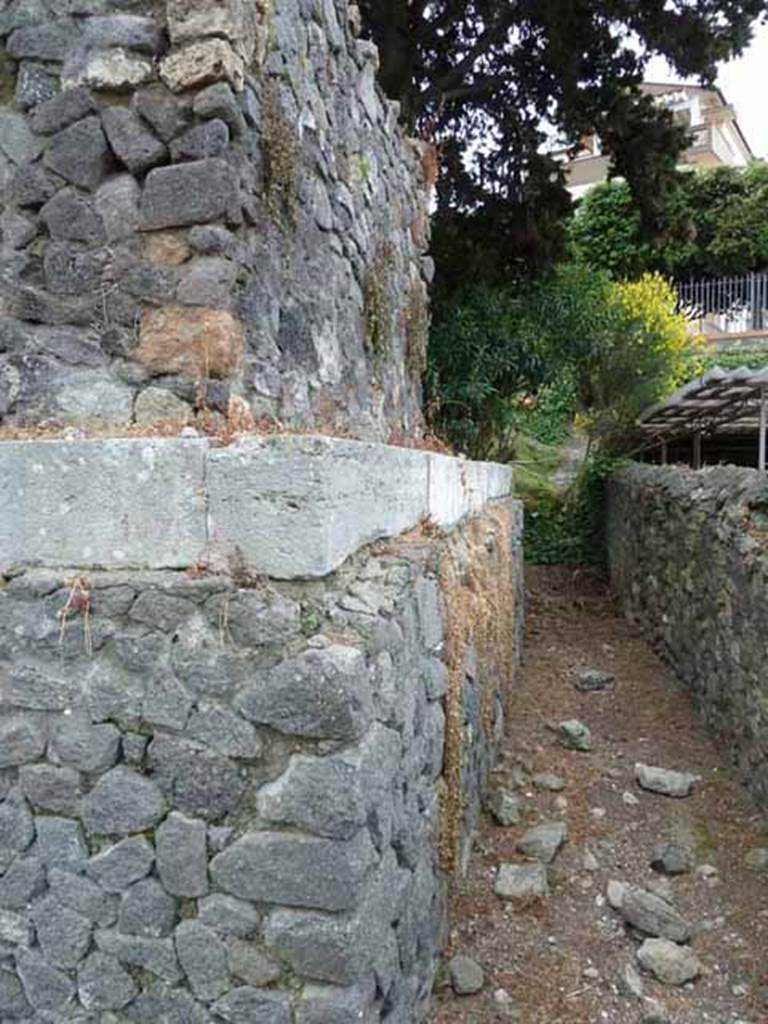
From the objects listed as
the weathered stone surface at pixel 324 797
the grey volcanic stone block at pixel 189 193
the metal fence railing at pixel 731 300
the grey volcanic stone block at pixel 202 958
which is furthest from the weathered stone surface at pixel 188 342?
the metal fence railing at pixel 731 300

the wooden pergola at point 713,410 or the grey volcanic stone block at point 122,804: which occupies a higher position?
the wooden pergola at point 713,410

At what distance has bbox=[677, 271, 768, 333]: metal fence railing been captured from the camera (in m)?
18.9

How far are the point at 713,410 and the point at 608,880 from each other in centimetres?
660

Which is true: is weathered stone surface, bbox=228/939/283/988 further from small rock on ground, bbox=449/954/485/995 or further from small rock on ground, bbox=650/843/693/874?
small rock on ground, bbox=650/843/693/874

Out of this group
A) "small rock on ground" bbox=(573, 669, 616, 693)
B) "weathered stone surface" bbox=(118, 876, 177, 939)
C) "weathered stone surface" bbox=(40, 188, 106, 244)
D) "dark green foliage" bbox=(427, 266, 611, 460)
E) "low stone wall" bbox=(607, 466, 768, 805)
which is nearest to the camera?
"weathered stone surface" bbox=(118, 876, 177, 939)

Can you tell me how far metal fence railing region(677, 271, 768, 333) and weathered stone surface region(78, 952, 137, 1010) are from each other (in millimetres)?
19486

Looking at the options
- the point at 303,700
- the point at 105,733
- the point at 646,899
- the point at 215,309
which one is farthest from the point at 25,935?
the point at 646,899

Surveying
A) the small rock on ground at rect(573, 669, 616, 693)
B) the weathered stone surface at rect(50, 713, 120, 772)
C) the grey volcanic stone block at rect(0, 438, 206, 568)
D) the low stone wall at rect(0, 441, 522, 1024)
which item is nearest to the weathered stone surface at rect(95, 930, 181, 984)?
the low stone wall at rect(0, 441, 522, 1024)

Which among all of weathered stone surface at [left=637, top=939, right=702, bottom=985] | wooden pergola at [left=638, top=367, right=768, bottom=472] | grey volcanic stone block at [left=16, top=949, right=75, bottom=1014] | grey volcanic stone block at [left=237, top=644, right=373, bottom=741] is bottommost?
weathered stone surface at [left=637, top=939, right=702, bottom=985]

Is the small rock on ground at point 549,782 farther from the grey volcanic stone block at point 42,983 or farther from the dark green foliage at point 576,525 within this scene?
the dark green foliage at point 576,525

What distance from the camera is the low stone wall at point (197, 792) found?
178 centimetres

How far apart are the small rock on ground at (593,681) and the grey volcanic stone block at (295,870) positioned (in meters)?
4.56

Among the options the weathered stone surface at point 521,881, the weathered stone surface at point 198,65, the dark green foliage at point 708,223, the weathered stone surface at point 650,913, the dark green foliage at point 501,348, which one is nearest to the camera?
the weathered stone surface at point 198,65

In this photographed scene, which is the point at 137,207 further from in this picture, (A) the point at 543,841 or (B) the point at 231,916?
(A) the point at 543,841
